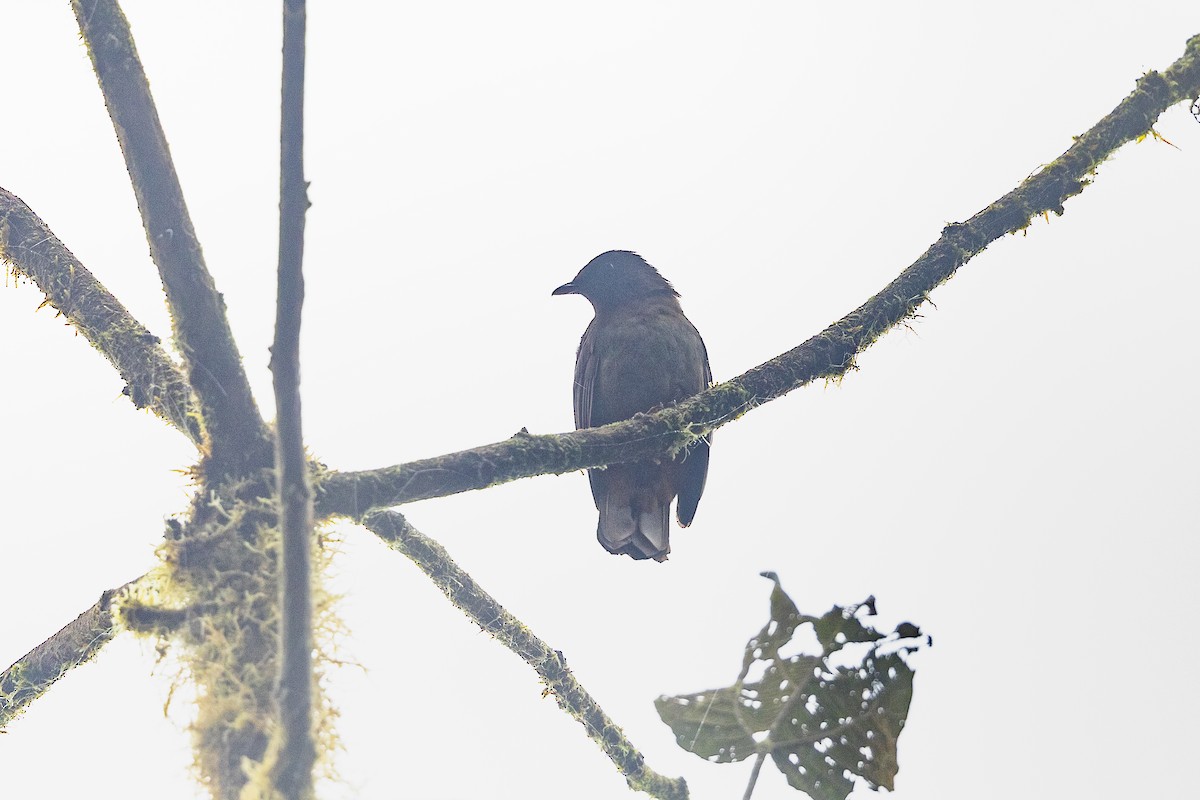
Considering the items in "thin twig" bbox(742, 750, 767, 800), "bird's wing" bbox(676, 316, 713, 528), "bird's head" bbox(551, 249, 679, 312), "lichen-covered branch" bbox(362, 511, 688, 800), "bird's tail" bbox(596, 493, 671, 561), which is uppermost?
"bird's head" bbox(551, 249, 679, 312)

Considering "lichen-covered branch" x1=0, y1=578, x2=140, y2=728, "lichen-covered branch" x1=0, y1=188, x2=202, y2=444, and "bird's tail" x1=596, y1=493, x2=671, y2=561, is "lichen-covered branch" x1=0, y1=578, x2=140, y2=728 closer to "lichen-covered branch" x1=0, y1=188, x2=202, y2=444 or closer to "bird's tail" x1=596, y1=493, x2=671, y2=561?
"lichen-covered branch" x1=0, y1=188, x2=202, y2=444

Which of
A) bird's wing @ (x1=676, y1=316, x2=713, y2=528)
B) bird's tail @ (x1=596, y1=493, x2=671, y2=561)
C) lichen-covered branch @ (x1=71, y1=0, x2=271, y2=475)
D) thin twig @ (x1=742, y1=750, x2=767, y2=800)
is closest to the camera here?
thin twig @ (x1=742, y1=750, x2=767, y2=800)

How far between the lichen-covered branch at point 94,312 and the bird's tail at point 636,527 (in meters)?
1.73

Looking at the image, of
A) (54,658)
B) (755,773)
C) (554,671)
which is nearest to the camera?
(755,773)

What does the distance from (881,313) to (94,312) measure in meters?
2.25

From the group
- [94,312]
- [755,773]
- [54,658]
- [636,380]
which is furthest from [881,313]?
[54,658]

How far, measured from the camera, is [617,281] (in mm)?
4395

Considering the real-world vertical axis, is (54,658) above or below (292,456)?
below

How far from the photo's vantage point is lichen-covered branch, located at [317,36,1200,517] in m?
2.69

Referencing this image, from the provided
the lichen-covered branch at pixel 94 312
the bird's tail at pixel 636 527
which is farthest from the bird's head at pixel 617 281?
the lichen-covered branch at pixel 94 312

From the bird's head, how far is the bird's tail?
990 mm

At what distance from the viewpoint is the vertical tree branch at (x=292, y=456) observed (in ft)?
4.58

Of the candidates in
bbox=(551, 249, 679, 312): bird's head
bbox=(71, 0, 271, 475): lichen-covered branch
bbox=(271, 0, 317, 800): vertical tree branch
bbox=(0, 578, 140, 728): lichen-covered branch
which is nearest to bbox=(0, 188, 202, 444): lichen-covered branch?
bbox=(71, 0, 271, 475): lichen-covered branch

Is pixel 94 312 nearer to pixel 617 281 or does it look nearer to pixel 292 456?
pixel 292 456
